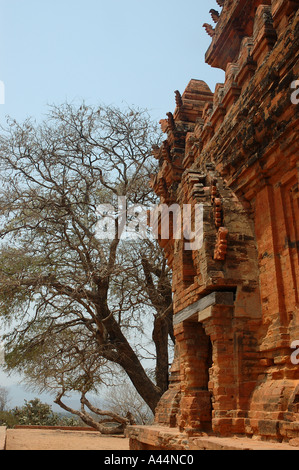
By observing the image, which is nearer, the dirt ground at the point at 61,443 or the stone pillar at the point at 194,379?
the stone pillar at the point at 194,379

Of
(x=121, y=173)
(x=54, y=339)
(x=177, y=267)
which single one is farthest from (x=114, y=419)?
(x=121, y=173)

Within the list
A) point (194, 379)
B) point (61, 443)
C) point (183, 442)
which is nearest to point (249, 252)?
point (194, 379)

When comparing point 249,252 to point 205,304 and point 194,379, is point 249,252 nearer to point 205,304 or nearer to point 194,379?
point 205,304

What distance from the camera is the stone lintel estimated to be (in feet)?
17.7

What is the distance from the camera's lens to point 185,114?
8844 millimetres

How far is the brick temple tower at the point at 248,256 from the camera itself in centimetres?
474

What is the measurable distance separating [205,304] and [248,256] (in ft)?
2.65

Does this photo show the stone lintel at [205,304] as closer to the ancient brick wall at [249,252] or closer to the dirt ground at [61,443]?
the ancient brick wall at [249,252]

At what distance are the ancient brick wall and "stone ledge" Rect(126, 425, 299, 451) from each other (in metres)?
0.18

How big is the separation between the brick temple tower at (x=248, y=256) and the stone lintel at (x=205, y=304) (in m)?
0.01

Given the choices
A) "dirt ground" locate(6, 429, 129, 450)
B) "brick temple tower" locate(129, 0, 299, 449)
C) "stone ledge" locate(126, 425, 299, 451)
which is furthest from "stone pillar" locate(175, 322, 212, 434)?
"dirt ground" locate(6, 429, 129, 450)

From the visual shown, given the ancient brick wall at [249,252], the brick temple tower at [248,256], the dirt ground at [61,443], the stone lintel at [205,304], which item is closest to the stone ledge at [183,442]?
the brick temple tower at [248,256]

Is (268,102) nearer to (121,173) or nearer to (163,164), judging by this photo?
(163,164)

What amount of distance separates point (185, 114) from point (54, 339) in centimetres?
733
